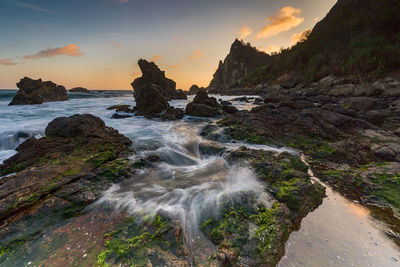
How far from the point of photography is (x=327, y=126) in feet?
24.8

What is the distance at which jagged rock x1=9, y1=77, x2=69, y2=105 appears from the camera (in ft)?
78.9

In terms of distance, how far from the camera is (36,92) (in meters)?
27.9

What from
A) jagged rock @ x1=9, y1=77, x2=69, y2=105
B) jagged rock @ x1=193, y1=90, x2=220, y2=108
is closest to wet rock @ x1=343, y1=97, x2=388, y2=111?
jagged rock @ x1=193, y1=90, x2=220, y2=108

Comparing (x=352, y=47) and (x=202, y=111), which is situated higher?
(x=352, y=47)

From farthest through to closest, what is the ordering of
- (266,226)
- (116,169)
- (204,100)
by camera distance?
(204,100) → (116,169) → (266,226)

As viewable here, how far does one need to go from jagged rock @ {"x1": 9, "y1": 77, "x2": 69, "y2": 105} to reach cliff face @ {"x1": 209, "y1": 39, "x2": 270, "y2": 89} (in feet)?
244

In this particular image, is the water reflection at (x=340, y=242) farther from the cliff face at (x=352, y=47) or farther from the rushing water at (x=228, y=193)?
the cliff face at (x=352, y=47)

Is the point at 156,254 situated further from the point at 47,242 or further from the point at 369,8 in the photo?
the point at 369,8

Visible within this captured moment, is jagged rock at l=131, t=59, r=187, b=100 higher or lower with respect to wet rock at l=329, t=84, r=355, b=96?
higher

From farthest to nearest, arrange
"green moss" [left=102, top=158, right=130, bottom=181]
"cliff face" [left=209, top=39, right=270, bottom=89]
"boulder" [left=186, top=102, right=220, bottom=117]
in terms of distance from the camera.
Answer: "cliff face" [left=209, top=39, right=270, bottom=89], "boulder" [left=186, top=102, right=220, bottom=117], "green moss" [left=102, top=158, right=130, bottom=181]

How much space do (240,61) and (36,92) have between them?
88.6m

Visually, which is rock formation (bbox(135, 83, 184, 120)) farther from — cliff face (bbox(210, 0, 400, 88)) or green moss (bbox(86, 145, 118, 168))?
cliff face (bbox(210, 0, 400, 88))

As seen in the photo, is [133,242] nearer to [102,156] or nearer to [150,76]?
[102,156]

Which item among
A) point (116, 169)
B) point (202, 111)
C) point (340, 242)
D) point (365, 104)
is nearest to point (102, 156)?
point (116, 169)
